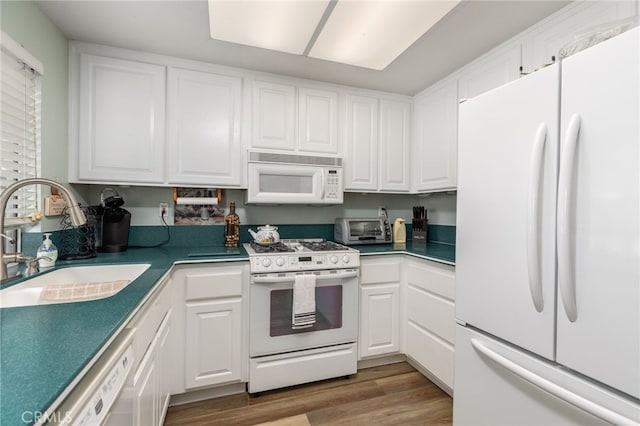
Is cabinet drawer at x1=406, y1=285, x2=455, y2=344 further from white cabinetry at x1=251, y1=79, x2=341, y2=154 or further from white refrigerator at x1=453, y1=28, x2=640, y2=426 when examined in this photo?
white cabinetry at x1=251, y1=79, x2=341, y2=154

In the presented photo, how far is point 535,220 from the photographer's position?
3.07ft

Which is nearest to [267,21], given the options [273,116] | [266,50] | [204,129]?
[266,50]

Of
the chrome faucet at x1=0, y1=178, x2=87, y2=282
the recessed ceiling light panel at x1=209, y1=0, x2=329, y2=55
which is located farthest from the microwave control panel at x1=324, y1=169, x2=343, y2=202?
the chrome faucet at x1=0, y1=178, x2=87, y2=282

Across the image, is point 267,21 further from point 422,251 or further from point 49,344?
point 422,251

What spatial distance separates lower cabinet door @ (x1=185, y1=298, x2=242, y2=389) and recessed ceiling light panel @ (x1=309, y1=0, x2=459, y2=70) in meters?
1.67

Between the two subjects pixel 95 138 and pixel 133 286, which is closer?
pixel 133 286

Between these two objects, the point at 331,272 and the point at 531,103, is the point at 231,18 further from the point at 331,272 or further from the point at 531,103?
the point at 331,272

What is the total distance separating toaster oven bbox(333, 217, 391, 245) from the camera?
2.48m

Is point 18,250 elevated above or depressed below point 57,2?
below

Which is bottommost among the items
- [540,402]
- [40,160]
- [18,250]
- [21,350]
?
[540,402]

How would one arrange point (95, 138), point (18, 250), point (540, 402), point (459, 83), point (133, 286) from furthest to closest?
point (459, 83), point (95, 138), point (18, 250), point (133, 286), point (540, 402)

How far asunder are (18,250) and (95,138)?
837mm

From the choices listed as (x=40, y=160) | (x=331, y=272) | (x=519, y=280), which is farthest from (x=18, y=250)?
(x=519, y=280)

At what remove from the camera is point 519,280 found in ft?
3.34
